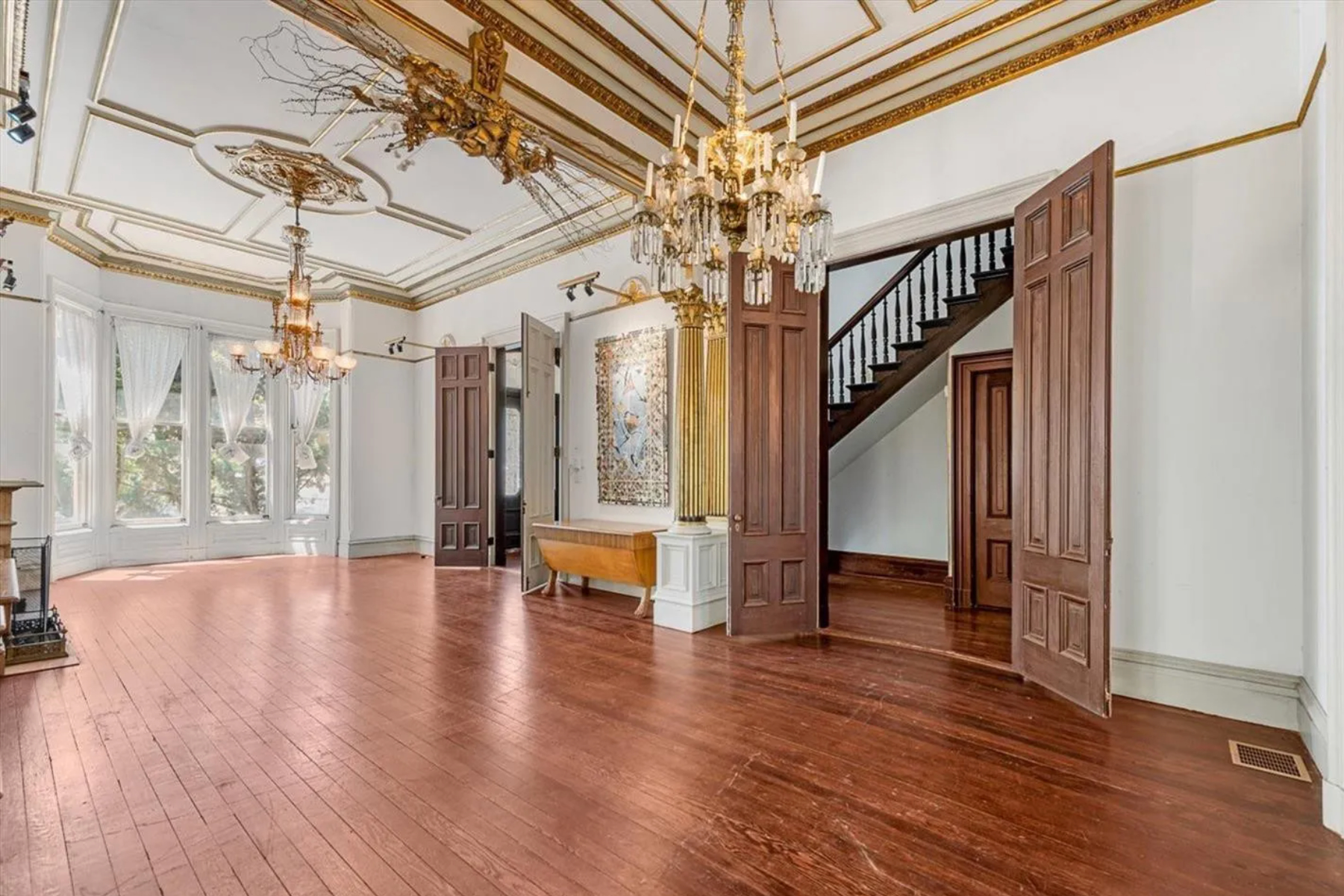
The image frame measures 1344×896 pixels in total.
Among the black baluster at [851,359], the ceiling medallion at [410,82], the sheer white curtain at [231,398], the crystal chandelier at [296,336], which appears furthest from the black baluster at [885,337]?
the sheer white curtain at [231,398]

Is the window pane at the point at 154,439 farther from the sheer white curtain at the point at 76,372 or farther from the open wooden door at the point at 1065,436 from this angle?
the open wooden door at the point at 1065,436

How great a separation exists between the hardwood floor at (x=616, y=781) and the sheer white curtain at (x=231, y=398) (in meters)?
5.01

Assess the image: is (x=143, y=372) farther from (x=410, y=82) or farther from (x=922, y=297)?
(x=922, y=297)

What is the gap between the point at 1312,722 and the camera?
→ 8.40 feet

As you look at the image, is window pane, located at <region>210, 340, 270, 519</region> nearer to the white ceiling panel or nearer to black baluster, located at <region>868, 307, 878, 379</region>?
the white ceiling panel

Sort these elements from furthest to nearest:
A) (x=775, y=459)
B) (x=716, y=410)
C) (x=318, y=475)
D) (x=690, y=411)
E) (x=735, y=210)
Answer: (x=318, y=475) < (x=690, y=411) < (x=716, y=410) < (x=775, y=459) < (x=735, y=210)

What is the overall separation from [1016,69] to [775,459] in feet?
9.45

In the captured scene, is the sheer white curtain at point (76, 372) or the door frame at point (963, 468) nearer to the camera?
the door frame at point (963, 468)

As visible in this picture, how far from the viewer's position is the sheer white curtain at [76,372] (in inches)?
262

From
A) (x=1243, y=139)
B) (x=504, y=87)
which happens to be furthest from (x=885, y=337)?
(x=504, y=87)

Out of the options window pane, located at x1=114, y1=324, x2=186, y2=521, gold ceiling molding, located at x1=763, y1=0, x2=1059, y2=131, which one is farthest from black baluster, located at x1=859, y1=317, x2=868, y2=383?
window pane, located at x1=114, y1=324, x2=186, y2=521

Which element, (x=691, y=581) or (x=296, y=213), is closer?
(x=691, y=581)

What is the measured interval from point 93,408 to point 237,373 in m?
1.58

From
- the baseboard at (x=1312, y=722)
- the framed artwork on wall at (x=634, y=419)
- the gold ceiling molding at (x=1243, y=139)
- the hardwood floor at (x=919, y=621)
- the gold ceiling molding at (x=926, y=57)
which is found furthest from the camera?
the framed artwork on wall at (x=634, y=419)
